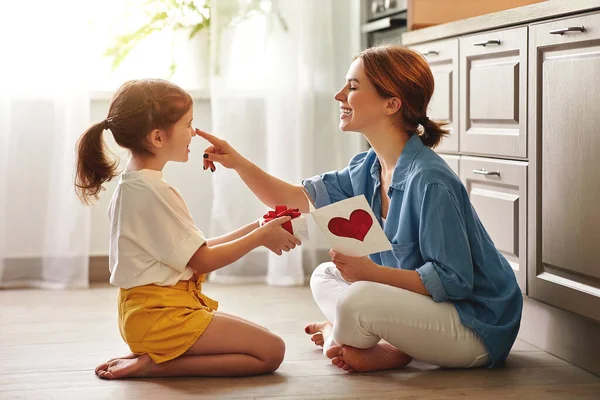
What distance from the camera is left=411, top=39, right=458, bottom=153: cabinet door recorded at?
2.55 meters

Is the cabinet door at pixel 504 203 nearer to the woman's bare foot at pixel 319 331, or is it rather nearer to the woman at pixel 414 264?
the woman at pixel 414 264

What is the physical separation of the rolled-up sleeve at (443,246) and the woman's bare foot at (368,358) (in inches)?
7.0

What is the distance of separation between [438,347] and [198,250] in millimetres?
583

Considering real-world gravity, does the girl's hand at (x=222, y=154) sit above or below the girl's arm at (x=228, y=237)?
above

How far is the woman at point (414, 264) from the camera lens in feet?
6.36

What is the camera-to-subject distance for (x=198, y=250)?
6.30 ft

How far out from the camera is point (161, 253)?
6.24 feet

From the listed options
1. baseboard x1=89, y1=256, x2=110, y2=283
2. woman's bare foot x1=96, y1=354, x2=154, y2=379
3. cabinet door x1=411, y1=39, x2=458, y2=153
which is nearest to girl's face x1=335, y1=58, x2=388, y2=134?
cabinet door x1=411, y1=39, x2=458, y2=153

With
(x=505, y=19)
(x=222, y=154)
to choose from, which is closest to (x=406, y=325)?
(x=222, y=154)

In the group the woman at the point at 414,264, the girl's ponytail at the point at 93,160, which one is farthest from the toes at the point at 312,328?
the girl's ponytail at the point at 93,160

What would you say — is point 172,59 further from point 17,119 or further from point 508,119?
point 508,119

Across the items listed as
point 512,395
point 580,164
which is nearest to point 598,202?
point 580,164

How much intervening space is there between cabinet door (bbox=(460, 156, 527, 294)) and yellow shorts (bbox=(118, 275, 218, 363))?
0.83m

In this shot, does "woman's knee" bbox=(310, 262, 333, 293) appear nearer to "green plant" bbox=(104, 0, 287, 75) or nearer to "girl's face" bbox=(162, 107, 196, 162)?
"girl's face" bbox=(162, 107, 196, 162)
